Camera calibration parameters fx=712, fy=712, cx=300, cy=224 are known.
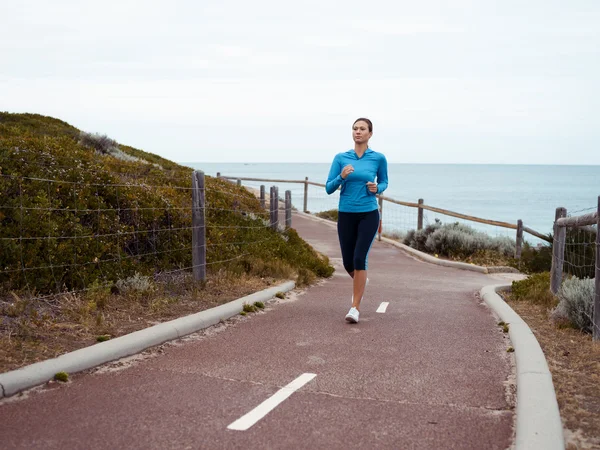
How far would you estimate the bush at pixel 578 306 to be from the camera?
7613mm

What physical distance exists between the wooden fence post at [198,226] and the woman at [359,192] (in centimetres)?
195

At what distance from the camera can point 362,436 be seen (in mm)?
4242

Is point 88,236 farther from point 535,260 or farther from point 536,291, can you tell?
point 535,260

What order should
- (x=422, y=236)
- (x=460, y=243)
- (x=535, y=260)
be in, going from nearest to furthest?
(x=535, y=260) → (x=460, y=243) → (x=422, y=236)

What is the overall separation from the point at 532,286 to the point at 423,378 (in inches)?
229

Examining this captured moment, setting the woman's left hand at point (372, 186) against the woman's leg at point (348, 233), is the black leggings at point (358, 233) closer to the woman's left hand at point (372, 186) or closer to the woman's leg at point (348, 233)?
the woman's leg at point (348, 233)

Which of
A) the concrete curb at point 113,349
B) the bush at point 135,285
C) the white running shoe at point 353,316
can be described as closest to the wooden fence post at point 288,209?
the concrete curb at point 113,349

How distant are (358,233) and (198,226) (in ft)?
7.45

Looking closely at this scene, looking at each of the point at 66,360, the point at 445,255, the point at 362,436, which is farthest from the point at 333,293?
the point at 445,255

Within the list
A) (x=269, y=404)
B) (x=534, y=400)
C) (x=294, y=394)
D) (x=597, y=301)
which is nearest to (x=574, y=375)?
Result: (x=534, y=400)

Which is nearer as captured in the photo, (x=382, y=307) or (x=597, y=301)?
(x=597, y=301)

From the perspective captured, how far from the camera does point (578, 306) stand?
7793 mm

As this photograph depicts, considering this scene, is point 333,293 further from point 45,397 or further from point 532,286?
point 45,397

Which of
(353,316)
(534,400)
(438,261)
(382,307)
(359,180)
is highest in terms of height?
(359,180)
